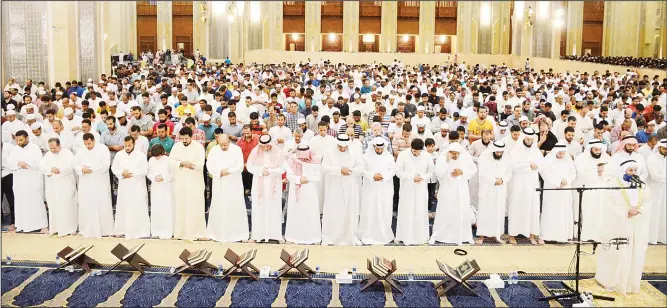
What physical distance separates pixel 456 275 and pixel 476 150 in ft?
9.63

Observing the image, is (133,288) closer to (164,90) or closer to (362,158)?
(362,158)

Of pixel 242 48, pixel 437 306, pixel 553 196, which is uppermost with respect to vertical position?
pixel 242 48

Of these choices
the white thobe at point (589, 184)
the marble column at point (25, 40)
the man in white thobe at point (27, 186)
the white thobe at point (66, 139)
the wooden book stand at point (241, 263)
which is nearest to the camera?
the wooden book stand at point (241, 263)

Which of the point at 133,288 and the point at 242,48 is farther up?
the point at 242,48

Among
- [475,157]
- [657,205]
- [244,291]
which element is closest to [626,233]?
[657,205]

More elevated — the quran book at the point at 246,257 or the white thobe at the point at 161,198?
the white thobe at the point at 161,198

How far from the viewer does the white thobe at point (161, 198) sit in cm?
846

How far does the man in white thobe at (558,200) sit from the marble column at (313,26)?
31442 millimetres

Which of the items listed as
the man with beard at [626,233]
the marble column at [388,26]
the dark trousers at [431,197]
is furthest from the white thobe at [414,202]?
the marble column at [388,26]

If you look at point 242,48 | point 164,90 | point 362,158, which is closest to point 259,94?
point 164,90

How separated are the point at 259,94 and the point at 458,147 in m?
7.91

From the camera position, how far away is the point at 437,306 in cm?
650

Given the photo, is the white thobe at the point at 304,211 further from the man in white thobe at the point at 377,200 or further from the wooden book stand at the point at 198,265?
the wooden book stand at the point at 198,265

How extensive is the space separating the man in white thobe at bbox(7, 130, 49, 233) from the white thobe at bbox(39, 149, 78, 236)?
0.28 metres
